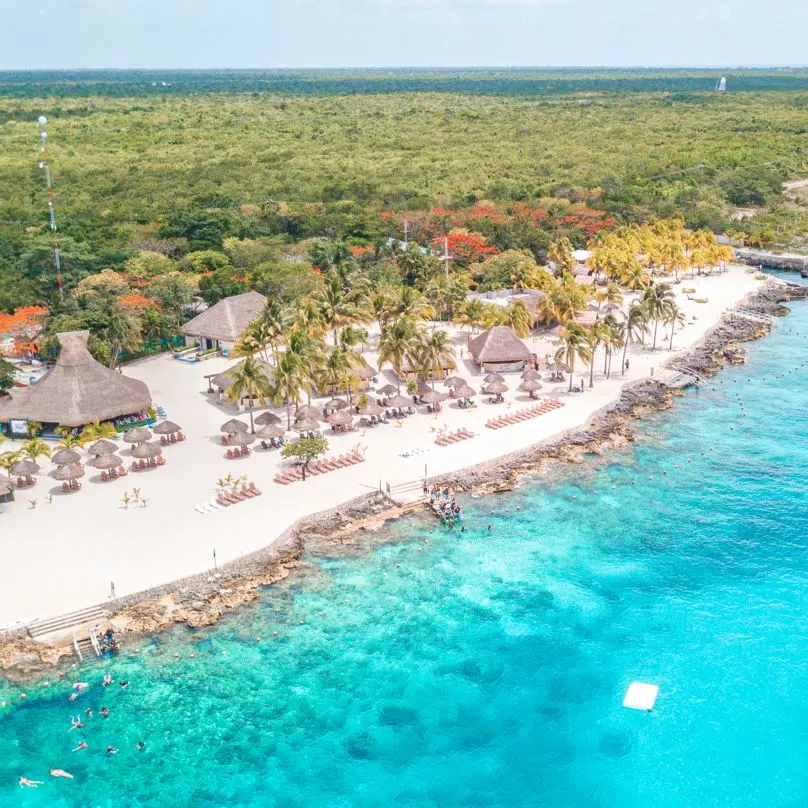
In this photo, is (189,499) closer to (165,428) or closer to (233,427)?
(233,427)

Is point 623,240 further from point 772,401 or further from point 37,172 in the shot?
point 37,172

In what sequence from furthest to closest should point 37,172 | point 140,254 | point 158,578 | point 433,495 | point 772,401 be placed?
point 37,172 → point 140,254 → point 772,401 → point 433,495 → point 158,578

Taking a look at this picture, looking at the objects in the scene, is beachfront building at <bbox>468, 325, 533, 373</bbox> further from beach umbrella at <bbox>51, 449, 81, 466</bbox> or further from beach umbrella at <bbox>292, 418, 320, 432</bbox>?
beach umbrella at <bbox>51, 449, 81, 466</bbox>

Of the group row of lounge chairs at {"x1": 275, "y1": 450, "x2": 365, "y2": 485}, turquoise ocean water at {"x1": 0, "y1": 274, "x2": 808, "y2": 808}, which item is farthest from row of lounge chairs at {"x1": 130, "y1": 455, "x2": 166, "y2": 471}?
turquoise ocean water at {"x1": 0, "y1": 274, "x2": 808, "y2": 808}

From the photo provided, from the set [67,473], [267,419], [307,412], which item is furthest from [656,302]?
[67,473]

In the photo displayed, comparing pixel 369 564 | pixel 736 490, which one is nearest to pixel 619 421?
pixel 736 490

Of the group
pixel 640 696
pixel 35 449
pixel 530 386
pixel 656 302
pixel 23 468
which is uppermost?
pixel 656 302
